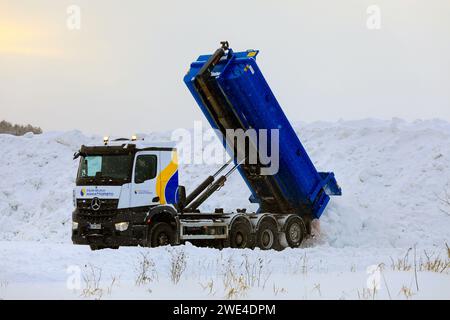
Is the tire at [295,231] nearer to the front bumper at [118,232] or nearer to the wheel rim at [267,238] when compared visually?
the wheel rim at [267,238]

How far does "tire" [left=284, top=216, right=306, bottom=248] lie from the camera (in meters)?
18.7

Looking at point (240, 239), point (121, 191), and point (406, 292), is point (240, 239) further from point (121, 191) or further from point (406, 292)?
point (406, 292)

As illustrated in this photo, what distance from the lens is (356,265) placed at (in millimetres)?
14969

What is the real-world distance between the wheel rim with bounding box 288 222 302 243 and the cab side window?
3.99 m

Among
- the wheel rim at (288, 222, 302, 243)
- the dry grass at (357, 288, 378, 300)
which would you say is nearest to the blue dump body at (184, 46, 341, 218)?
the wheel rim at (288, 222, 302, 243)

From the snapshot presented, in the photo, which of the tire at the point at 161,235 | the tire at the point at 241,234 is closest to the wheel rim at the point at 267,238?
the tire at the point at 241,234

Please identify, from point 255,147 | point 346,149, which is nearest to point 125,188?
point 255,147

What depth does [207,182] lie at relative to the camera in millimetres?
18859

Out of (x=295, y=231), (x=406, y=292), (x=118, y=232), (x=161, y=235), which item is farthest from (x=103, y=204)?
(x=406, y=292)

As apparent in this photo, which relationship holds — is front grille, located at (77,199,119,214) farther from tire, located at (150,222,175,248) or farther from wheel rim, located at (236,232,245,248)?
wheel rim, located at (236,232,245,248)

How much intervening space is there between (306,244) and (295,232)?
3.16 ft

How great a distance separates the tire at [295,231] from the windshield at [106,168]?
4.35m

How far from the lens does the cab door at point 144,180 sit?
16531mm

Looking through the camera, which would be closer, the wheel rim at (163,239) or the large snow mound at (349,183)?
the wheel rim at (163,239)
